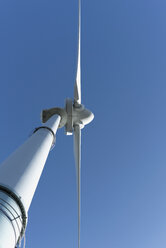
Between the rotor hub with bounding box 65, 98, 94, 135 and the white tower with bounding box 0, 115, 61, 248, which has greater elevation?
the rotor hub with bounding box 65, 98, 94, 135

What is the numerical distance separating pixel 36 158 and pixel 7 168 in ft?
4.49

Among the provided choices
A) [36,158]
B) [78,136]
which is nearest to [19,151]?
[36,158]

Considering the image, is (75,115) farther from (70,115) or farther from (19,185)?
(19,185)

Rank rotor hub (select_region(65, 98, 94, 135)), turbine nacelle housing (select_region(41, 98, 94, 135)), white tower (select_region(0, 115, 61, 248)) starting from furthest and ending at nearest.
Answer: rotor hub (select_region(65, 98, 94, 135))
turbine nacelle housing (select_region(41, 98, 94, 135))
white tower (select_region(0, 115, 61, 248))

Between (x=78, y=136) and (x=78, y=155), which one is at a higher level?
(x=78, y=136)

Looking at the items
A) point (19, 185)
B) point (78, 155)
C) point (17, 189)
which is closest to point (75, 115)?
point (78, 155)

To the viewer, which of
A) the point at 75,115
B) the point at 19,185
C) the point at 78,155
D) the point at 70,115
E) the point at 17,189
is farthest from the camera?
the point at 75,115

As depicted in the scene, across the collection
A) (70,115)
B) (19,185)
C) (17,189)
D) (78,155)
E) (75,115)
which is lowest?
(17,189)

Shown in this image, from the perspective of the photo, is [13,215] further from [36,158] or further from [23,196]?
[36,158]

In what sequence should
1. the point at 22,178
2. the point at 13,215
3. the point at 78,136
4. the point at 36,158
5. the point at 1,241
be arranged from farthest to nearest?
1. the point at 78,136
2. the point at 36,158
3. the point at 22,178
4. the point at 13,215
5. the point at 1,241

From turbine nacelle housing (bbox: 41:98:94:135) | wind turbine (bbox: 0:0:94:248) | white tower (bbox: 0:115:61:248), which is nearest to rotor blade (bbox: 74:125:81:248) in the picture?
turbine nacelle housing (bbox: 41:98:94:135)

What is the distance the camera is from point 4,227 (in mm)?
4707

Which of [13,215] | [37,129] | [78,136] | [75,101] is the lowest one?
[13,215]

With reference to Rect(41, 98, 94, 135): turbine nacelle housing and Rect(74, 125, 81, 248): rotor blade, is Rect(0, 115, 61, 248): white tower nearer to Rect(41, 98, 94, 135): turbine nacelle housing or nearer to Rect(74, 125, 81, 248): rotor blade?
Rect(74, 125, 81, 248): rotor blade
